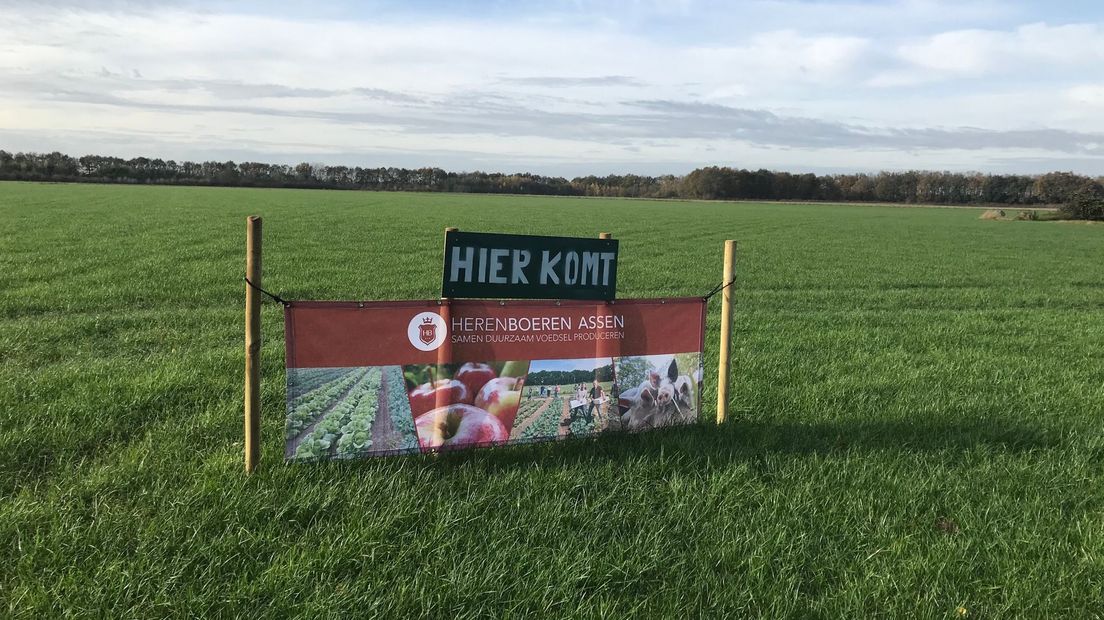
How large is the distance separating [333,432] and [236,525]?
78cm

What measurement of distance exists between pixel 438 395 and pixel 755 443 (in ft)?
7.26

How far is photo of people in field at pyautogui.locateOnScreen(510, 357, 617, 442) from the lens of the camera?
4.58 m

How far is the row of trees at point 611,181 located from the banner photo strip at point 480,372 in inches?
4765

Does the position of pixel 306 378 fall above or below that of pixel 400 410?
above

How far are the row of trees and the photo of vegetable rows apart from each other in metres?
121

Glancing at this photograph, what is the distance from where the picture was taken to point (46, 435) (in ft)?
14.5

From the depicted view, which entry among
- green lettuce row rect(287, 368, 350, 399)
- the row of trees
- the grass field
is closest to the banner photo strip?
green lettuce row rect(287, 368, 350, 399)

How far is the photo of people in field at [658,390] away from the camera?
4879 millimetres

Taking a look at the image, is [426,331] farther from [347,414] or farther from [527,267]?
[527,267]

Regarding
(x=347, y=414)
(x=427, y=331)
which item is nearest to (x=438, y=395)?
(x=427, y=331)

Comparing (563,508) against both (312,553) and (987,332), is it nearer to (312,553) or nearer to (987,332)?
(312,553)

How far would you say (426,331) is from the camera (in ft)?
14.2

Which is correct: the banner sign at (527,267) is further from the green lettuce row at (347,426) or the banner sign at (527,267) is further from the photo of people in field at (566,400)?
the green lettuce row at (347,426)

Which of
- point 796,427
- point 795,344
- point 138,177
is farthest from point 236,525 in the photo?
point 138,177
